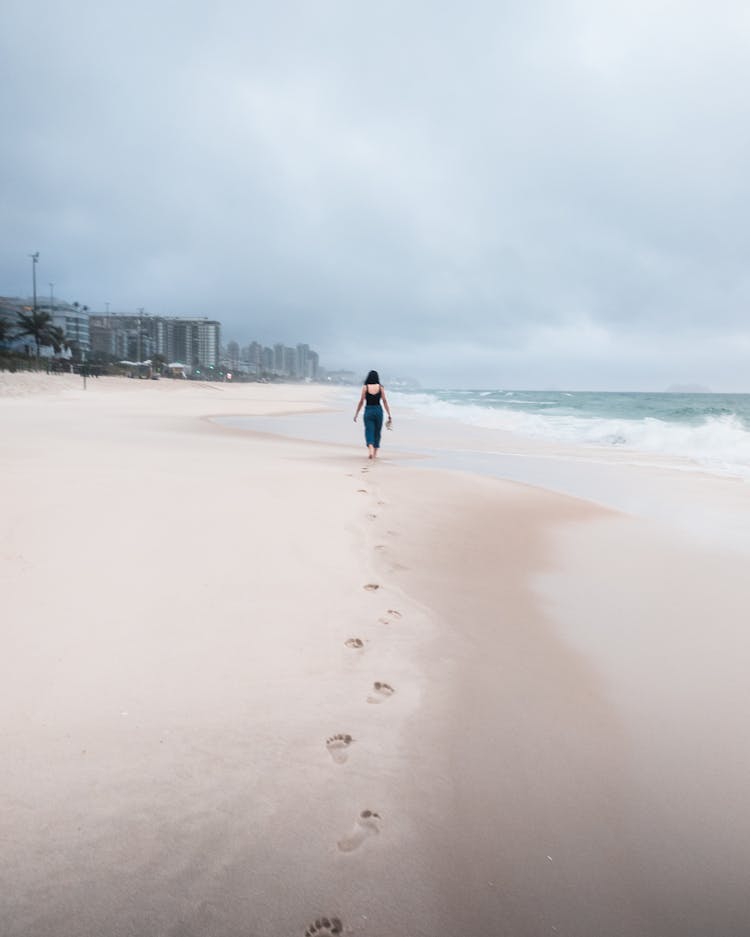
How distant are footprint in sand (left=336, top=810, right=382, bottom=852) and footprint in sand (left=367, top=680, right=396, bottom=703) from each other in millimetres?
692

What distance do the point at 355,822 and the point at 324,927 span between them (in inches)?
14.5

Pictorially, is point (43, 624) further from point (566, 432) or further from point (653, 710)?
point (566, 432)

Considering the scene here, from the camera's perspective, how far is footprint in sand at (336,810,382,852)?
6.04 ft

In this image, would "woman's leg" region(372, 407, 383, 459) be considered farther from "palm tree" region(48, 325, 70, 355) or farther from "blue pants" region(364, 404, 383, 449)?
"palm tree" region(48, 325, 70, 355)

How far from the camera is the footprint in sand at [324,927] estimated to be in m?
1.57

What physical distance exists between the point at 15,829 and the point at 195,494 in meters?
4.20

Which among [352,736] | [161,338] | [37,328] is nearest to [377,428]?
[352,736]

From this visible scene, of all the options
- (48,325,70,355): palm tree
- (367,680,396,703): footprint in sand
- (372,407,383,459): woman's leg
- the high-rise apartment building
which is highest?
the high-rise apartment building

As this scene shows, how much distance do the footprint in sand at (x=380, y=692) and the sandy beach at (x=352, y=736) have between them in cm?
1

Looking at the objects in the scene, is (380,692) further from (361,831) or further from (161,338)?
(161,338)

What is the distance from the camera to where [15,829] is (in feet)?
5.84

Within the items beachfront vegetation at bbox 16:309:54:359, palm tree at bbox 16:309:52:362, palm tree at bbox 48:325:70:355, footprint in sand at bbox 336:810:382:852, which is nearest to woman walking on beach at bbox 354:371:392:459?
footprint in sand at bbox 336:810:382:852

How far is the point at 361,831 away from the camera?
191 cm

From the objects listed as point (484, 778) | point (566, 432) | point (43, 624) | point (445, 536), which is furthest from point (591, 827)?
point (566, 432)
